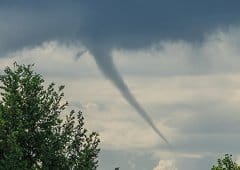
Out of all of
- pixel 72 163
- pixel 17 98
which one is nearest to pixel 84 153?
pixel 72 163

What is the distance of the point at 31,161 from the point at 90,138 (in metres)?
4.34

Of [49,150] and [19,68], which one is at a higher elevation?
[19,68]

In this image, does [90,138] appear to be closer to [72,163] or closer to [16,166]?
[72,163]

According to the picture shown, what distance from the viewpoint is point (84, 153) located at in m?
36.8

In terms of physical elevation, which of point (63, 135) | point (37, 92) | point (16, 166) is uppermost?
point (37, 92)

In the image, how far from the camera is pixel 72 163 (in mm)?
36375

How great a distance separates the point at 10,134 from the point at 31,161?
7.08ft

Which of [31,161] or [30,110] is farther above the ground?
[30,110]

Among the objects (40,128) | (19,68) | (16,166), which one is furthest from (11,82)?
(16,166)

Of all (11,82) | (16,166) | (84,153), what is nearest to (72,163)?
(84,153)

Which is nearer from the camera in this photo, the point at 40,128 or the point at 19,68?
the point at 40,128

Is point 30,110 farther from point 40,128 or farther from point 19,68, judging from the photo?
point 19,68

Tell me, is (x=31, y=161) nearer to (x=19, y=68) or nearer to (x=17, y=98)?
(x=17, y=98)

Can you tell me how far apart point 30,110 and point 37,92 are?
1.73 meters
